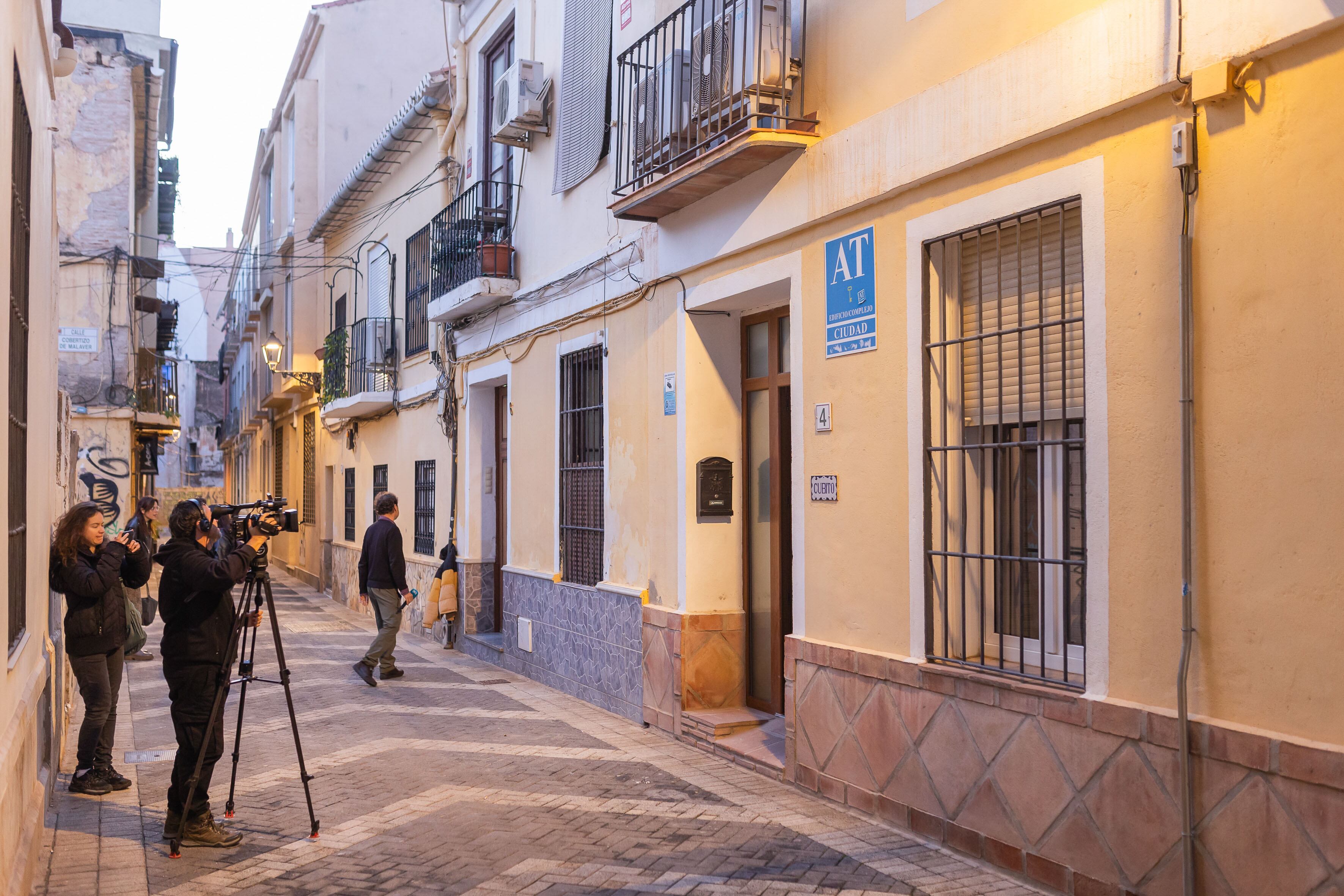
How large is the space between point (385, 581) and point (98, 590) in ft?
16.6

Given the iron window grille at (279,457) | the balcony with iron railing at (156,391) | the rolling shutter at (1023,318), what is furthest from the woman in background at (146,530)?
the iron window grille at (279,457)

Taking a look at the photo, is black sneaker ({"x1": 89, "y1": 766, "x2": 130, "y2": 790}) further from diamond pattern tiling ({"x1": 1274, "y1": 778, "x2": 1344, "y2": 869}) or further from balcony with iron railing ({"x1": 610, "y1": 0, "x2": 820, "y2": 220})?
diamond pattern tiling ({"x1": 1274, "y1": 778, "x2": 1344, "y2": 869})

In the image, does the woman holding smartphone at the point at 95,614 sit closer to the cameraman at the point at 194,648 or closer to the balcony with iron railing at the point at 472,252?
the cameraman at the point at 194,648

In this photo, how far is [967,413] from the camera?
5715 millimetres

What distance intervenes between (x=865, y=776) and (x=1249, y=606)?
2.52 meters

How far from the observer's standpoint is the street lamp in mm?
21203

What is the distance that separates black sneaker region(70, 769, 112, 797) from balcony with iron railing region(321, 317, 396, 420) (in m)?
10.2

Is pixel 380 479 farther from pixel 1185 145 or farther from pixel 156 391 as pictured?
pixel 1185 145

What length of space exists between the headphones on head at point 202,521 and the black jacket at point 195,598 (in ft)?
0.37

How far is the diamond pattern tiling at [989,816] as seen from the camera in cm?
509

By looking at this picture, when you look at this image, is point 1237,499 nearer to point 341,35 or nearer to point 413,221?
point 413,221

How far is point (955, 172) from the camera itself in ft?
18.5

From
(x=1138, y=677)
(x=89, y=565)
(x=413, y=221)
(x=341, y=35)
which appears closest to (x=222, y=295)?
(x=341, y=35)

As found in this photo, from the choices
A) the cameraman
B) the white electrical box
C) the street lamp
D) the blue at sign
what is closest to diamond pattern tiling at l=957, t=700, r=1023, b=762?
the blue at sign
